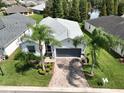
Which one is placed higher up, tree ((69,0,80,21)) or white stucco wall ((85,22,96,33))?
tree ((69,0,80,21))

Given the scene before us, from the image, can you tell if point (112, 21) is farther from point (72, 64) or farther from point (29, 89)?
point (29, 89)

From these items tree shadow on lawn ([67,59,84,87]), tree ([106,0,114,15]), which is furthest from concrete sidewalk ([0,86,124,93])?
tree ([106,0,114,15])

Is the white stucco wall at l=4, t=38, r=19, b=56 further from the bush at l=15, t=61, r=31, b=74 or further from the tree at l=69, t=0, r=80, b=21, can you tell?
the tree at l=69, t=0, r=80, b=21

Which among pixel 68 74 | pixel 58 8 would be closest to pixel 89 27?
pixel 58 8

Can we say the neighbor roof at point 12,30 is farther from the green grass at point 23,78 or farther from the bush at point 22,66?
the green grass at point 23,78

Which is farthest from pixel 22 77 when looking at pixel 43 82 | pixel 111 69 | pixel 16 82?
pixel 111 69

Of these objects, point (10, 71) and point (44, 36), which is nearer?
point (44, 36)
